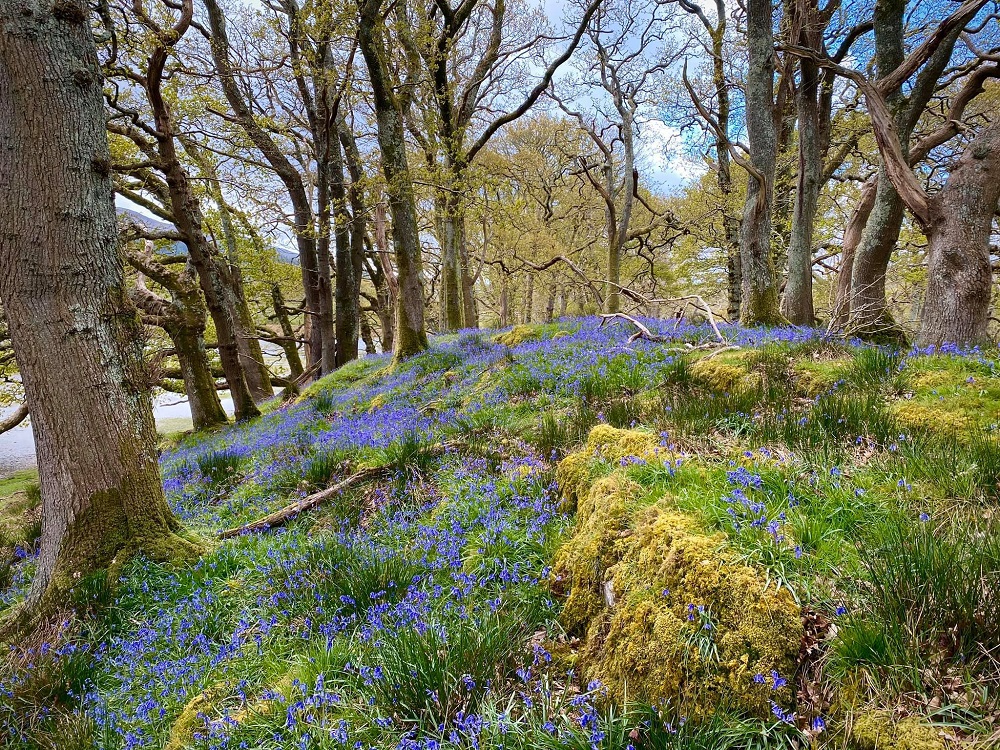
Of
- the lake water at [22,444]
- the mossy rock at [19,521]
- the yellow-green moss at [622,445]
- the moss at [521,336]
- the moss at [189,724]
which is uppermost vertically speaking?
Answer: the moss at [521,336]

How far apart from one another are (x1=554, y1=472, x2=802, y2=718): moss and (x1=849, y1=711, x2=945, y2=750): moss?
0.71 ft

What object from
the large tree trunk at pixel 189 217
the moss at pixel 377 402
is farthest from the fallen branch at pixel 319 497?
the large tree trunk at pixel 189 217

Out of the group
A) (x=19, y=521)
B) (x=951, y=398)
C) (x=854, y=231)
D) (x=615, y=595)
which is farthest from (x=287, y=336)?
(x=951, y=398)

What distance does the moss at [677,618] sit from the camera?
1632mm

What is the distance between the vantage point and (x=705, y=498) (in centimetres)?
237

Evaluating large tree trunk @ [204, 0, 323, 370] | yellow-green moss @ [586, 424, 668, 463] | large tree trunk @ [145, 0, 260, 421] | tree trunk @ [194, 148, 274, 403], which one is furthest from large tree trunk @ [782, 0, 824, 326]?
tree trunk @ [194, 148, 274, 403]

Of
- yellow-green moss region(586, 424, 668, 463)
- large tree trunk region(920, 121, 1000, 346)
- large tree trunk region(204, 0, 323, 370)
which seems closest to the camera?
yellow-green moss region(586, 424, 668, 463)

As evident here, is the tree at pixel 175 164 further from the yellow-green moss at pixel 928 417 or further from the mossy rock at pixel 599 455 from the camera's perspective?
the yellow-green moss at pixel 928 417

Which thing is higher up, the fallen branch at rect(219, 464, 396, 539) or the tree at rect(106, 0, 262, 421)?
the tree at rect(106, 0, 262, 421)

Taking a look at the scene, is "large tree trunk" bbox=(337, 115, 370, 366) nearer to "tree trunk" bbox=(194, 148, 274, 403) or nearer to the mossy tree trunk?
"tree trunk" bbox=(194, 148, 274, 403)

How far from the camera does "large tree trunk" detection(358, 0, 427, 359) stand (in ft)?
29.8

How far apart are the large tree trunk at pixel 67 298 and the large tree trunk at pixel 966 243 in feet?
26.2

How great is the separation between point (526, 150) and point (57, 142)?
2497 cm

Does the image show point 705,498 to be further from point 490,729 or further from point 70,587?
point 70,587
